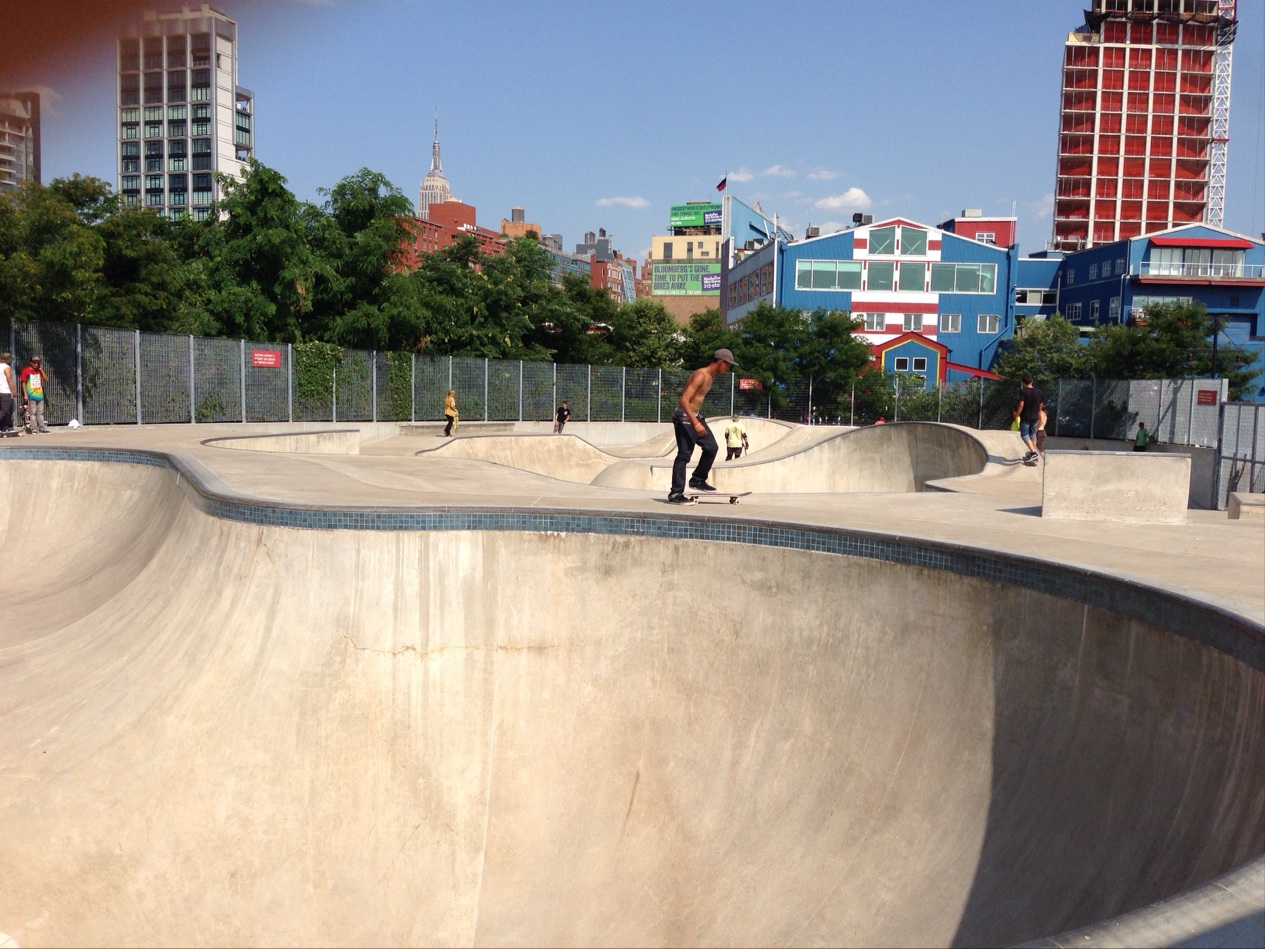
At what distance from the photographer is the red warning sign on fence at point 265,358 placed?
25047 mm

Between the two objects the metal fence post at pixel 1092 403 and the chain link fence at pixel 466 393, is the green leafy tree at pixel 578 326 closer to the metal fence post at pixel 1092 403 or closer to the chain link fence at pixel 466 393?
the chain link fence at pixel 466 393

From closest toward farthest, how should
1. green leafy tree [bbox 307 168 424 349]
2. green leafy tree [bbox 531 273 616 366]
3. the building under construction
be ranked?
green leafy tree [bbox 307 168 424 349]
green leafy tree [bbox 531 273 616 366]
the building under construction

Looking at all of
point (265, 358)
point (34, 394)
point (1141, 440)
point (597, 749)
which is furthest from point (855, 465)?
point (597, 749)

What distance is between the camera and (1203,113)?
9369 cm

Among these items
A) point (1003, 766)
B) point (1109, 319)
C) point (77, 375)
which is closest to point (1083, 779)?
point (1003, 766)

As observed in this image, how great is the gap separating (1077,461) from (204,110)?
8447 mm

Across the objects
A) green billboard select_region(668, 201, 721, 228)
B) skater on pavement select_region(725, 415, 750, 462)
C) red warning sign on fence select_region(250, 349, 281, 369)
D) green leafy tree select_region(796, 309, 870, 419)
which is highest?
green billboard select_region(668, 201, 721, 228)

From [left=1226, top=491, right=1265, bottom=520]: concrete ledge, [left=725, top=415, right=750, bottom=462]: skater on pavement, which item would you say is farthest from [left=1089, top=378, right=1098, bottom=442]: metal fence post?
[left=1226, top=491, right=1265, bottom=520]: concrete ledge

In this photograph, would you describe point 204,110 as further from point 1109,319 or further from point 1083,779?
point 1109,319

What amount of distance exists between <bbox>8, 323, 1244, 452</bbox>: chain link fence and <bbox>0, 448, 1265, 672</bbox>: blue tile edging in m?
10.7

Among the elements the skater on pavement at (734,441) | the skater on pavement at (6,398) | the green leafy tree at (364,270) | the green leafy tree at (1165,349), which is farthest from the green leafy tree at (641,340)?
the skater on pavement at (6,398)

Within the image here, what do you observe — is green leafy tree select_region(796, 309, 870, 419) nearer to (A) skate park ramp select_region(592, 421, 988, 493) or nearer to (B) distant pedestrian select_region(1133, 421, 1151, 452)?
(A) skate park ramp select_region(592, 421, 988, 493)

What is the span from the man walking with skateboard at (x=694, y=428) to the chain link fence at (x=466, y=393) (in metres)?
9.87

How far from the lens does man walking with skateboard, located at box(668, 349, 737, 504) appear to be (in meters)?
8.58
